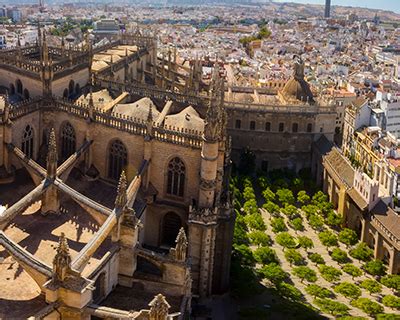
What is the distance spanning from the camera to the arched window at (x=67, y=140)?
4044 centimetres

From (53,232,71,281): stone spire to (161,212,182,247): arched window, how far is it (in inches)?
538

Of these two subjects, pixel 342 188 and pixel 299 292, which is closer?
pixel 299 292

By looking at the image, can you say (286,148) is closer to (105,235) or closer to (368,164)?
(368,164)

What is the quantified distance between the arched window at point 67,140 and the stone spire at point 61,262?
1687 cm

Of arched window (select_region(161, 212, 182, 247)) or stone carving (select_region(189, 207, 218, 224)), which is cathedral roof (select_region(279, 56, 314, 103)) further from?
stone carving (select_region(189, 207, 218, 224))

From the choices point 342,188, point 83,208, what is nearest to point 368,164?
point 342,188

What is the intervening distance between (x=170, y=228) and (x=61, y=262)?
14.5 metres

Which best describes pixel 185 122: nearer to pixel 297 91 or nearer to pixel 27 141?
pixel 27 141

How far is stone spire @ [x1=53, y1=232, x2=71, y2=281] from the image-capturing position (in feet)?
79.8

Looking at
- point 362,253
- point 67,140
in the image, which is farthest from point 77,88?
point 362,253

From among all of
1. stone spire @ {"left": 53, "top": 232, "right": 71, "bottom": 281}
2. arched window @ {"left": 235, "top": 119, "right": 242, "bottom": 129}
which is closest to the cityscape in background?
stone spire @ {"left": 53, "top": 232, "right": 71, "bottom": 281}

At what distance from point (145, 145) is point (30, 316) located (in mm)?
15285

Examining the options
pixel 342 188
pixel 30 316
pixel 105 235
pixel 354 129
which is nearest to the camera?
pixel 30 316

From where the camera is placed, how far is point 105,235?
29.4 metres
